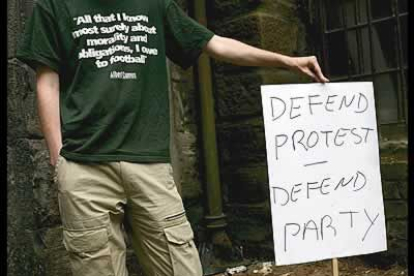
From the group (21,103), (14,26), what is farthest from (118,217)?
(14,26)

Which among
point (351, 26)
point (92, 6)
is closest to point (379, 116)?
point (351, 26)

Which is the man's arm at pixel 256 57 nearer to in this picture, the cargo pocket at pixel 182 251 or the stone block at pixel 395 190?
the cargo pocket at pixel 182 251

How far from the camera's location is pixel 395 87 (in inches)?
120

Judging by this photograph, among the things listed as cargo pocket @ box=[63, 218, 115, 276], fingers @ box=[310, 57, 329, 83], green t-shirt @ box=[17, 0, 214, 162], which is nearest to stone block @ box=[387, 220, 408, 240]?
fingers @ box=[310, 57, 329, 83]

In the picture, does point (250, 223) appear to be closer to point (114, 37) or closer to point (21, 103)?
point (21, 103)

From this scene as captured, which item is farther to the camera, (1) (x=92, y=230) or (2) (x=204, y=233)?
(2) (x=204, y=233)

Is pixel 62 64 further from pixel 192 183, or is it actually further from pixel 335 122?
pixel 192 183

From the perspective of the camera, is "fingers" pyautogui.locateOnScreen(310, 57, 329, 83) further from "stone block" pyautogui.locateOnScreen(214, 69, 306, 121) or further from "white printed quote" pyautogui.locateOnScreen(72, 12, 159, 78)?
"stone block" pyautogui.locateOnScreen(214, 69, 306, 121)

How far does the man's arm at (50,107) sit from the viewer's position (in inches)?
65.0

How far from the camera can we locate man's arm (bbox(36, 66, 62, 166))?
165cm

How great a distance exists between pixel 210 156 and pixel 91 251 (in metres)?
1.70

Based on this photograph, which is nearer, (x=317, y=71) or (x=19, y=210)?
(x=317, y=71)

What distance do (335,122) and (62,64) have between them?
0.95 meters

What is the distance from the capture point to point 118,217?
5.54 feet
